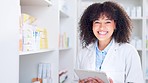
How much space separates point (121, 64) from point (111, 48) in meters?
0.14

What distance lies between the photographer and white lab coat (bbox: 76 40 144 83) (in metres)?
1.47

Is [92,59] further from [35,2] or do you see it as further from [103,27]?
[35,2]

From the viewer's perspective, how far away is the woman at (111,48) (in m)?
1.48

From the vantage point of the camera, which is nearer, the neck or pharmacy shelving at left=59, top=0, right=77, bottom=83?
the neck

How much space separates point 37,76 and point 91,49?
1.66 feet

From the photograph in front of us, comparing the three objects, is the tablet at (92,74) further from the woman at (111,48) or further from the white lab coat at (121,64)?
the white lab coat at (121,64)

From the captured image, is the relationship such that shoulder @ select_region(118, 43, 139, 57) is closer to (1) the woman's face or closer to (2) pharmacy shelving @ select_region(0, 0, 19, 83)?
(1) the woman's face

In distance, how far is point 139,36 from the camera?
304 cm


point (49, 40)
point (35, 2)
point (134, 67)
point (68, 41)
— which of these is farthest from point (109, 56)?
point (68, 41)

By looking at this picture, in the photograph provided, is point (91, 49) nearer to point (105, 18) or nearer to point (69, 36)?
point (105, 18)

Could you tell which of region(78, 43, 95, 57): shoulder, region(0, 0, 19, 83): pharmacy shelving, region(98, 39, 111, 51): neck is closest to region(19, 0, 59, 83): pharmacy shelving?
region(78, 43, 95, 57): shoulder

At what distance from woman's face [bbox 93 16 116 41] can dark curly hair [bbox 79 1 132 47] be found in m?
0.03

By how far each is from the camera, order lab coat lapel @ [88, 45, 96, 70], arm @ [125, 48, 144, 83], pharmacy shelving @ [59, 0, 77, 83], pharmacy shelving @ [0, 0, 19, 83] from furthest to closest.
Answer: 1. pharmacy shelving @ [59, 0, 77, 83]
2. lab coat lapel @ [88, 45, 96, 70]
3. arm @ [125, 48, 144, 83]
4. pharmacy shelving @ [0, 0, 19, 83]

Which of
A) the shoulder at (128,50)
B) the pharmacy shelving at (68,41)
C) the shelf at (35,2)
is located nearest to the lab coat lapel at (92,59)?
the shoulder at (128,50)
